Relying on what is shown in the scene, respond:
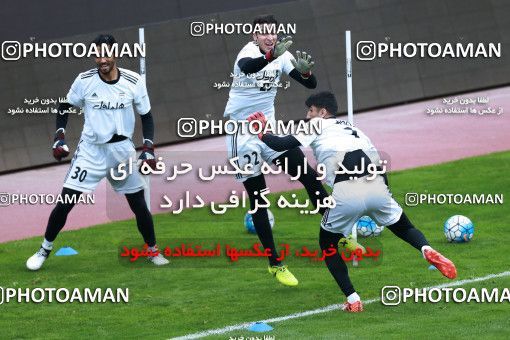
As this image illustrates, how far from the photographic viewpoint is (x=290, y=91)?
77.4 feet

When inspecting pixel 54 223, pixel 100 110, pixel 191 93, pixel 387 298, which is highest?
pixel 191 93

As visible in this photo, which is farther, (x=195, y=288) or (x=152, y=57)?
(x=152, y=57)

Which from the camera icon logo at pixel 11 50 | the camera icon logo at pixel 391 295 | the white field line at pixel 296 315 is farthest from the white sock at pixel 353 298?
the camera icon logo at pixel 11 50

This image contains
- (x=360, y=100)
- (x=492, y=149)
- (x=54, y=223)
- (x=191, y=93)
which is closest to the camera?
(x=54, y=223)

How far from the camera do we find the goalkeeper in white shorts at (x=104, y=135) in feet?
46.0

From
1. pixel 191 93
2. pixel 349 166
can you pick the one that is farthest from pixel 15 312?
pixel 191 93

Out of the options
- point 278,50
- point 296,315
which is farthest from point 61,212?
point 296,315

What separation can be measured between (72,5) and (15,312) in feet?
32.9

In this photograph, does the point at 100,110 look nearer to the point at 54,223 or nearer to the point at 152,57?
the point at 54,223

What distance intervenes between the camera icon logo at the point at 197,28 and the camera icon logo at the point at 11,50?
3292mm

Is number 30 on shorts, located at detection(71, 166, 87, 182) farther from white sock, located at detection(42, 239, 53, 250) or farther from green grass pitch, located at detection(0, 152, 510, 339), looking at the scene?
green grass pitch, located at detection(0, 152, 510, 339)

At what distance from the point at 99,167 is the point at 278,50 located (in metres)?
2.58

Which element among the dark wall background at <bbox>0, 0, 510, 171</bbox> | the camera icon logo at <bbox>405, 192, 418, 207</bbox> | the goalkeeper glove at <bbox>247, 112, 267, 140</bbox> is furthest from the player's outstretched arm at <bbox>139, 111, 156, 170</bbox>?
the dark wall background at <bbox>0, 0, 510, 171</bbox>

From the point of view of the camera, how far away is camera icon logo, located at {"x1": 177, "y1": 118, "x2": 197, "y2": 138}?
2245cm
